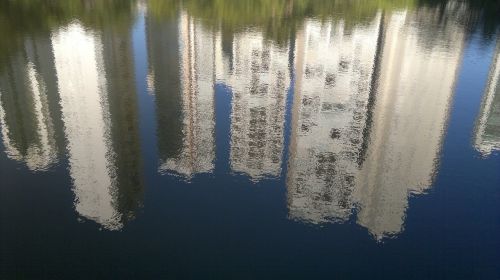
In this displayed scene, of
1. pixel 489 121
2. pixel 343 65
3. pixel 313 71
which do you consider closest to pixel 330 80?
pixel 313 71

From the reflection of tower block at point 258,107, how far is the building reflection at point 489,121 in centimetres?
475

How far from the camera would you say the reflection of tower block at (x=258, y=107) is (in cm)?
900

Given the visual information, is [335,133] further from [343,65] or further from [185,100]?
[343,65]

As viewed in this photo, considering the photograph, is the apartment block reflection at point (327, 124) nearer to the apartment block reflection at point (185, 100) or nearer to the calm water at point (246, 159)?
the calm water at point (246, 159)

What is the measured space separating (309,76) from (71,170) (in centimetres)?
777

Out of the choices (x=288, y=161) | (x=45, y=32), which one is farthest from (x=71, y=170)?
(x=45, y=32)

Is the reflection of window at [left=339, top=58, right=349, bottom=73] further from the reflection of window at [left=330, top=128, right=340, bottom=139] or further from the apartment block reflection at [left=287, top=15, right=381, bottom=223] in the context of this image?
the reflection of window at [left=330, top=128, right=340, bottom=139]

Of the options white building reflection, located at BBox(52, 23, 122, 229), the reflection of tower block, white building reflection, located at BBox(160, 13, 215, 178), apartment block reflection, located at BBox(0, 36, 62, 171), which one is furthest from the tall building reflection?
apartment block reflection, located at BBox(0, 36, 62, 171)

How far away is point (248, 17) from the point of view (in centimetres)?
2283

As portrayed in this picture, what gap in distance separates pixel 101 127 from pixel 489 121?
987 cm

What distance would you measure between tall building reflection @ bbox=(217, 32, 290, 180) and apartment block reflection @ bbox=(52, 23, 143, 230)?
2239 millimetres

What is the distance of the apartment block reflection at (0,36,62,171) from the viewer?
8906 mm

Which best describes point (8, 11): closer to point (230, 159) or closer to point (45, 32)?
point (45, 32)

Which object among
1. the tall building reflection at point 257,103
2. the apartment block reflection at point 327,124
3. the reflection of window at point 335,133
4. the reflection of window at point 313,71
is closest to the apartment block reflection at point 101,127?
the tall building reflection at point 257,103
